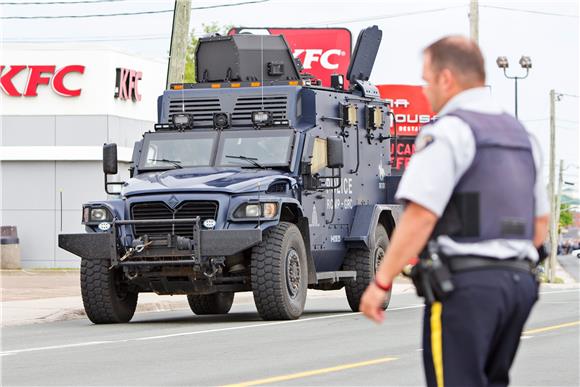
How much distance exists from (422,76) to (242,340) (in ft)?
33.5

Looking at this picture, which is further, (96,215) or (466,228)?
(96,215)

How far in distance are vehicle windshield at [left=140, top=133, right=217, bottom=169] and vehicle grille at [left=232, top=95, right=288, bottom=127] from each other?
0.50 meters

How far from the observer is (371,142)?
73.5ft

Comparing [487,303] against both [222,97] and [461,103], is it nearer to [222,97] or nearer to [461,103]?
[461,103]

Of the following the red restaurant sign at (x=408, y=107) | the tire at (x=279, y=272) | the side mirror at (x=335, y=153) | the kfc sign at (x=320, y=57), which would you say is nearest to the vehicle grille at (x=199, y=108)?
the side mirror at (x=335, y=153)

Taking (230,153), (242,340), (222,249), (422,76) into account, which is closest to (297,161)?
(230,153)

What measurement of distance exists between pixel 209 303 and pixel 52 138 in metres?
25.3

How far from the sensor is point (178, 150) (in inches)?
792

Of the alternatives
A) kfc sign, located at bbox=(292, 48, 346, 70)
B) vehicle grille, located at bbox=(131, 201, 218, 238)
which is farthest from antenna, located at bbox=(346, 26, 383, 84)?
kfc sign, located at bbox=(292, 48, 346, 70)

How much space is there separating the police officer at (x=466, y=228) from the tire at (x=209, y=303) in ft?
52.2

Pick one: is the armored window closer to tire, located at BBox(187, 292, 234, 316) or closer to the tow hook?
the tow hook

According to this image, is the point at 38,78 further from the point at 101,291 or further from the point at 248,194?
the point at 248,194

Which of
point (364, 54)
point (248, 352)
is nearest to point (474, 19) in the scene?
point (364, 54)

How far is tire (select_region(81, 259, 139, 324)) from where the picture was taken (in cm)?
1870
